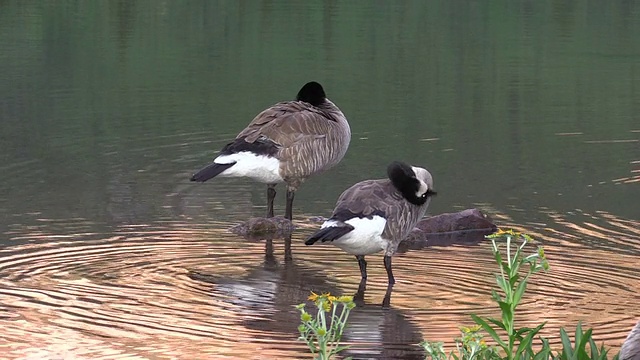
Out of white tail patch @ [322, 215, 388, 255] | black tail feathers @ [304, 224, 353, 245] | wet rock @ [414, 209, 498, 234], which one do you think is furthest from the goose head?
wet rock @ [414, 209, 498, 234]

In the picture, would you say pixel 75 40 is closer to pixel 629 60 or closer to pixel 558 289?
pixel 629 60

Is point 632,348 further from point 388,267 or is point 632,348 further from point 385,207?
point 388,267

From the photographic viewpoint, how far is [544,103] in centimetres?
2730

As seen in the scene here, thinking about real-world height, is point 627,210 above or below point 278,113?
below

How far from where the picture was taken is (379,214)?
11.7 metres

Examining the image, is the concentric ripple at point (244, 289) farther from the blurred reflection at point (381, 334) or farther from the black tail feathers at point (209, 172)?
the black tail feathers at point (209, 172)

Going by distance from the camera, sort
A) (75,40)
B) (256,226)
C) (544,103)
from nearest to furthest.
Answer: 1. (256,226)
2. (544,103)
3. (75,40)

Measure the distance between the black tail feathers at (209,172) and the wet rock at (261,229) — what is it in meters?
0.70

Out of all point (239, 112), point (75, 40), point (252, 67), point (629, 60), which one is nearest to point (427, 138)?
point (239, 112)

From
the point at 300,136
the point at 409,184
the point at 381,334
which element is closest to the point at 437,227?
the point at 300,136

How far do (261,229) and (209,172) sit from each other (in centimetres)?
91

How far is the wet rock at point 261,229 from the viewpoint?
14.3m

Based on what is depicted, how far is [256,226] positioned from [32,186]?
13.5ft

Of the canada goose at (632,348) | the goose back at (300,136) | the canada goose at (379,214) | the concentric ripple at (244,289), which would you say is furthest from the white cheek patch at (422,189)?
the canada goose at (632,348)
